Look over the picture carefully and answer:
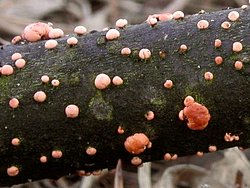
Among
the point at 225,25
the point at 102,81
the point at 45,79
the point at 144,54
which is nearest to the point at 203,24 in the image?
the point at 225,25

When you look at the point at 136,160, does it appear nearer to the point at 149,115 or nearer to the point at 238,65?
the point at 149,115

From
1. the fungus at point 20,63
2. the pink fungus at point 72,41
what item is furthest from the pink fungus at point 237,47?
the fungus at point 20,63

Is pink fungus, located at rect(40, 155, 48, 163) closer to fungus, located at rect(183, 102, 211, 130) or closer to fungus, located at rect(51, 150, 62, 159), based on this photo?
fungus, located at rect(51, 150, 62, 159)

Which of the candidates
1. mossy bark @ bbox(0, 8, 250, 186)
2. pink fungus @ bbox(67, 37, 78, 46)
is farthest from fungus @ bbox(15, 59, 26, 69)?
pink fungus @ bbox(67, 37, 78, 46)

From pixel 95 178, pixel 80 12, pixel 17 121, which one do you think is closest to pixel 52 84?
pixel 17 121

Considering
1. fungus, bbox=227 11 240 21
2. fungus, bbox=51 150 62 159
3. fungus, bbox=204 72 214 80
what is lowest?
fungus, bbox=51 150 62 159

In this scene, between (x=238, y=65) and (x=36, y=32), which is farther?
(x=36, y=32)

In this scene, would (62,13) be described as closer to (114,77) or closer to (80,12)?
(80,12)
